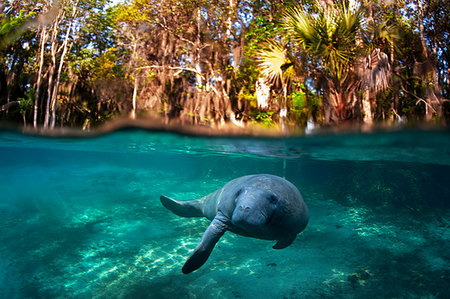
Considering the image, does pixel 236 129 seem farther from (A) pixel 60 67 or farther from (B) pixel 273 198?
(A) pixel 60 67

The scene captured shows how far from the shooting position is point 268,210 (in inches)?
169

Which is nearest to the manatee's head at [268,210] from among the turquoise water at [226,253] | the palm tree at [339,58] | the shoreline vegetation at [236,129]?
the turquoise water at [226,253]

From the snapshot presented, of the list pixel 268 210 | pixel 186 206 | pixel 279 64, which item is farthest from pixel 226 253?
pixel 279 64

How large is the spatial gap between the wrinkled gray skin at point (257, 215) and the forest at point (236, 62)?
17.5 feet

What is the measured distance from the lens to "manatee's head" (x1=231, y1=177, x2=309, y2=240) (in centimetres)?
404

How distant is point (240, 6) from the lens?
14773mm

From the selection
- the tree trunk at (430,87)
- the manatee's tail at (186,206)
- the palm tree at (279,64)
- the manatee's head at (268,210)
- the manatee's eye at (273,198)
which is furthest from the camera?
the tree trunk at (430,87)

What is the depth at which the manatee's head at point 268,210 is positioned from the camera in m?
4.04

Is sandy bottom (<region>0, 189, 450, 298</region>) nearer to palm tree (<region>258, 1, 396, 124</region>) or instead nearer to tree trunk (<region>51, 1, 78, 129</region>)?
palm tree (<region>258, 1, 396, 124</region>)

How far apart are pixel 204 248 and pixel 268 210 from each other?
1102 mm

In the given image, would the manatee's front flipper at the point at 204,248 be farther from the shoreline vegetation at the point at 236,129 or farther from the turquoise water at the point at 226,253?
the shoreline vegetation at the point at 236,129

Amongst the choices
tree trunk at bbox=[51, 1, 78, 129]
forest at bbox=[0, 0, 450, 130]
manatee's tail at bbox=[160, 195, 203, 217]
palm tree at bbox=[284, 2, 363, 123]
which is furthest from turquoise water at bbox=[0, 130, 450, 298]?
tree trunk at bbox=[51, 1, 78, 129]

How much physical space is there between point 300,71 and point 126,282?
9.28 m

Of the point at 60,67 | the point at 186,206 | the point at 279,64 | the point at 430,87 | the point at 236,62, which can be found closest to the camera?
the point at 186,206
